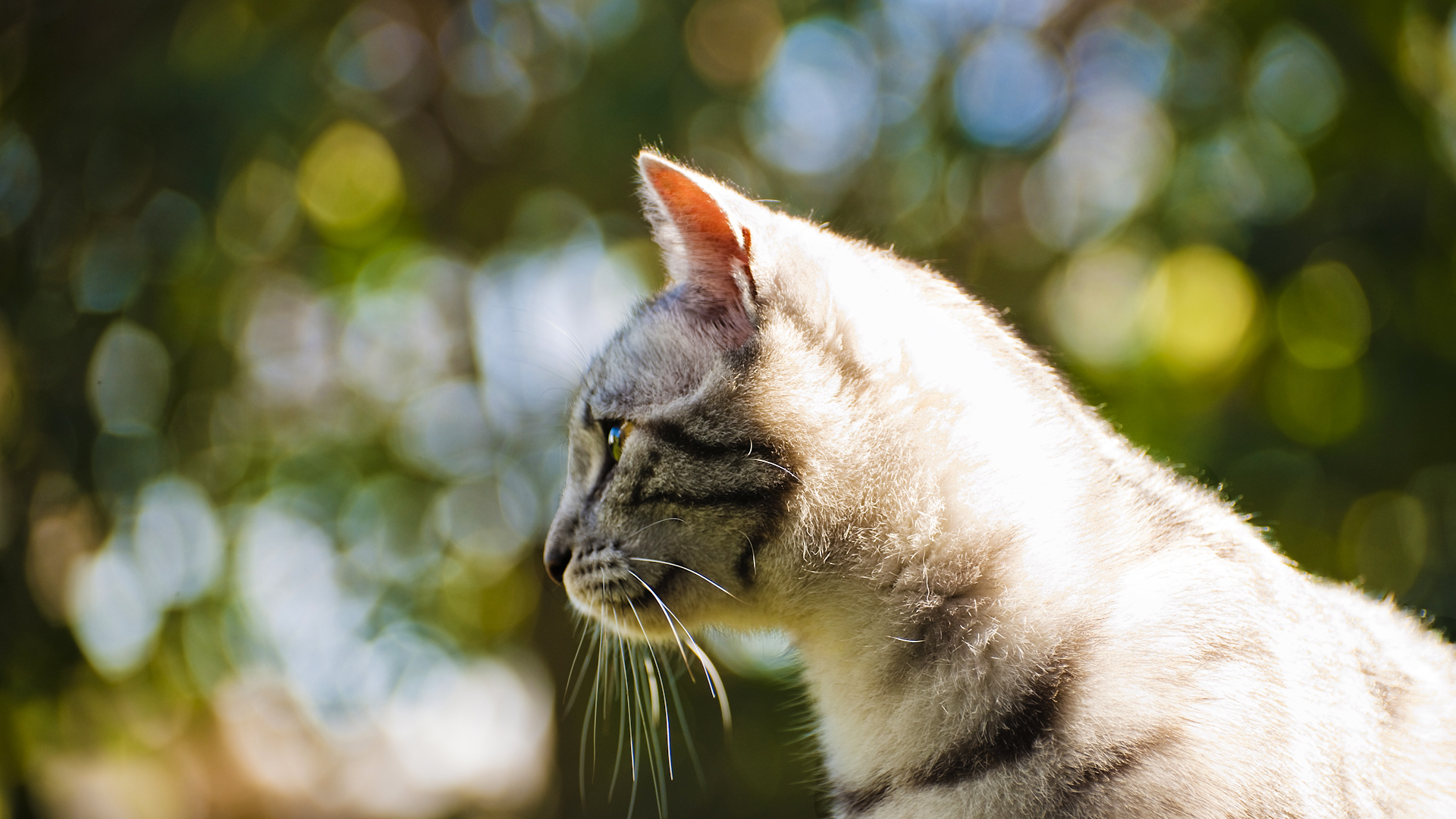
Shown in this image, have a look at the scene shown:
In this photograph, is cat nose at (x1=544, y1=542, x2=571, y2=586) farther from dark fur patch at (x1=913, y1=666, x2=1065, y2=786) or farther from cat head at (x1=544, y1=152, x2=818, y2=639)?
dark fur patch at (x1=913, y1=666, x2=1065, y2=786)

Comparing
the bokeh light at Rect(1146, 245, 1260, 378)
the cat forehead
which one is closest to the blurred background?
the bokeh light at Rect(1146, 245, 1260, 378)

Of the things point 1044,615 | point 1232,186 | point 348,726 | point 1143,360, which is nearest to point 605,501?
point 1044,615

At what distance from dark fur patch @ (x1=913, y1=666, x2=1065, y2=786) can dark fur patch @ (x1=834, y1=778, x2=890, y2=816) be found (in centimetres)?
13

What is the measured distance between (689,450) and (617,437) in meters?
0.19

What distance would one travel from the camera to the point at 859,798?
1.31 m

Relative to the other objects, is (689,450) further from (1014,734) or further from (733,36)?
(733,36)

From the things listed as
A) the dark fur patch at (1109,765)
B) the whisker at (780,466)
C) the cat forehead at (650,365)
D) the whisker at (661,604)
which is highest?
the cat forehead at (650,365)

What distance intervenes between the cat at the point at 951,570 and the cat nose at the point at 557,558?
0.7 inches

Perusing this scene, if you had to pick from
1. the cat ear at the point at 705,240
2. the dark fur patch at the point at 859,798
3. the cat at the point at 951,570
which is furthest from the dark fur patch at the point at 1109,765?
the cat ear at the point at 705,240

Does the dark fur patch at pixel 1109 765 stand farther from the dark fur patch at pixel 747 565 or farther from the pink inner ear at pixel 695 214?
the pink inner ear at pixel 695 214

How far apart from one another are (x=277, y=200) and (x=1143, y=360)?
3.79 metres

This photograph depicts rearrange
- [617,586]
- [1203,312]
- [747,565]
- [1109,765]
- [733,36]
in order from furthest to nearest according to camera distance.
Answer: [733,36] < [1203,312] < [617,586] < [747,565] < [1109,765]

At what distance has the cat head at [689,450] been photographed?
4.30ft

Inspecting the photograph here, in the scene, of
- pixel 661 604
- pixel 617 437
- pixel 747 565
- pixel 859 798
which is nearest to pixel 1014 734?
pixel 859 798
